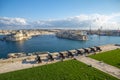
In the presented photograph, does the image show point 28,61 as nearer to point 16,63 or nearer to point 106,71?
point 16,63

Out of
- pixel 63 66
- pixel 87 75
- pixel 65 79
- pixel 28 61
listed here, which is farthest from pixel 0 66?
pixel 87 75

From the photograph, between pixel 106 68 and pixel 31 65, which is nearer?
pixel 106 68

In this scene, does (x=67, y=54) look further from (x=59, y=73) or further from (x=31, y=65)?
(x=59, y=73)

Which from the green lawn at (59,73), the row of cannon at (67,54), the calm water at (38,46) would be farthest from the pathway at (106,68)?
the calm water at (38,46)

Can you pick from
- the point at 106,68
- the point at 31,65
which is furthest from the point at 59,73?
the point at 106,68

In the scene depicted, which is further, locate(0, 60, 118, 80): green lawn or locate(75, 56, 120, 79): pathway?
locate(75, 56, 120, 79): pathway

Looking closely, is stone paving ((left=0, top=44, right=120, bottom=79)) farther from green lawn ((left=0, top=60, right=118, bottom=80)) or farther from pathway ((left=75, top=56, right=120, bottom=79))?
green lawn ((left=0, top=60, right=118, bottom=80))

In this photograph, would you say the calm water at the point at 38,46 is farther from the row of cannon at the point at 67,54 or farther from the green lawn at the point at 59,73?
the green lawn at the point at 59,73

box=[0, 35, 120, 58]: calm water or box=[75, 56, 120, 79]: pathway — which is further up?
box=[75, 56, 120, 79]: pathway

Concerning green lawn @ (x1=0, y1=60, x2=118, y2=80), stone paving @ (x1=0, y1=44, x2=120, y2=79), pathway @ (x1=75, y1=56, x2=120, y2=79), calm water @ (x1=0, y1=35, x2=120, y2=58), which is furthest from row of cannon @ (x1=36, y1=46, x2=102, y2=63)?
calm water @ (x1=0, y1=35, x2=120, y2=58)
